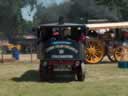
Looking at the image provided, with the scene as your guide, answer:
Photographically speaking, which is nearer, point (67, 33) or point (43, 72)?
point (43, 72)

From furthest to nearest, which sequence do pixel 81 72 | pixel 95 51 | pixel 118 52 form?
pixel 118 52, pixel 95 51, pixel 81 72

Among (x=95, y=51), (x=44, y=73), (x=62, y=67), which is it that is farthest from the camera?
(x=95, y=51)

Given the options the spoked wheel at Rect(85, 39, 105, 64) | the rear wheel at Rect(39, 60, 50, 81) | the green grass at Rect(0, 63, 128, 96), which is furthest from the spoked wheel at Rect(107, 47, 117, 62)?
the rear wheel at Rect(39, 60, 50, 81)

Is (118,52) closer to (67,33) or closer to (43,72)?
(67,33)

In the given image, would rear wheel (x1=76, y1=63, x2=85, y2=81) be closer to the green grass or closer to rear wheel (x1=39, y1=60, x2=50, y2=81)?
the green grass

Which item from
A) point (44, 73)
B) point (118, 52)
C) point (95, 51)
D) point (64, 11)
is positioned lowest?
point (64, 11)

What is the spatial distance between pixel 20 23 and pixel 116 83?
54800 millimetres

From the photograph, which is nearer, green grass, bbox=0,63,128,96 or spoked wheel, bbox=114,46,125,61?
green grass, bbox=0,63,128,96

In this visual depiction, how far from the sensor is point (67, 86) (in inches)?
692

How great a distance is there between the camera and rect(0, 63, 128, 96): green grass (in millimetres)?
15812

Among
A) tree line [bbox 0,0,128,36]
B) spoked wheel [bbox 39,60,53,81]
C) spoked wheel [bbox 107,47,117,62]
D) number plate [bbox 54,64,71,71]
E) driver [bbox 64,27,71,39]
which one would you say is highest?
driver [bbox 64,27,71,39]

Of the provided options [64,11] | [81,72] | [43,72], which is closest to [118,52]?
[81,72]

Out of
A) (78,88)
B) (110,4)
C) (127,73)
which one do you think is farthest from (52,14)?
(78,88)

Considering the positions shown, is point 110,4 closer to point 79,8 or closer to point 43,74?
point 79,8
